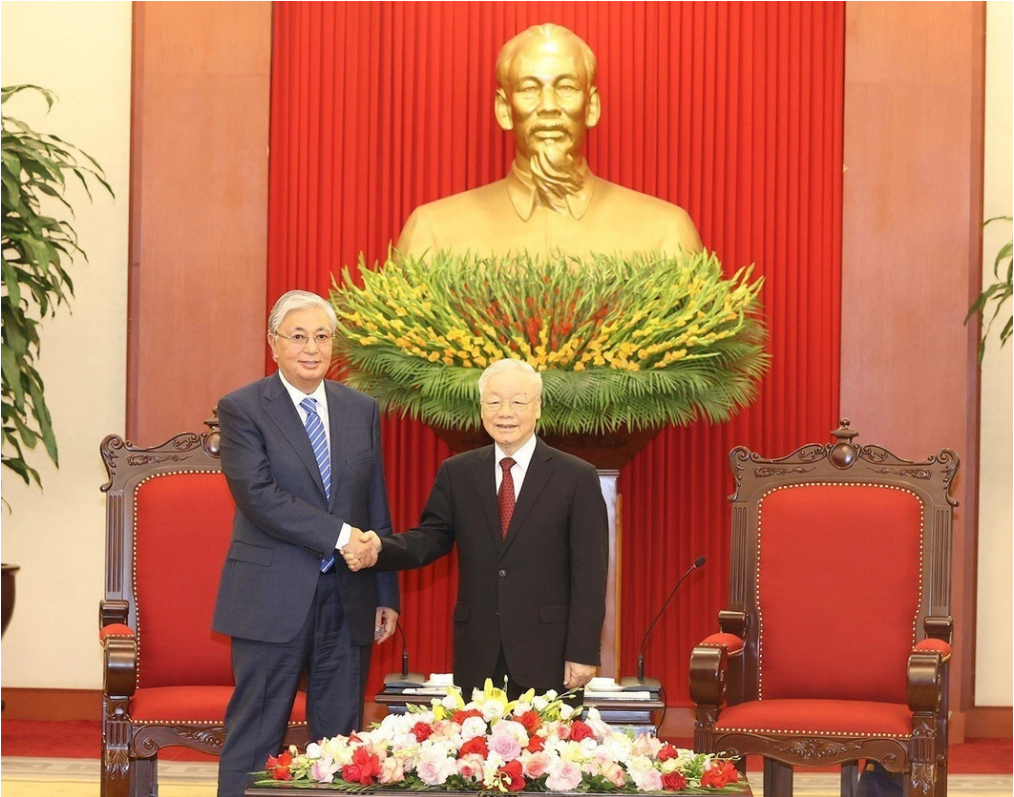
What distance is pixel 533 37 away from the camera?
4859 mm

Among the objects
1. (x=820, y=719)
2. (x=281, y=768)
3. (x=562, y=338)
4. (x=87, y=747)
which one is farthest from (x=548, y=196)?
(x=281, y=768)

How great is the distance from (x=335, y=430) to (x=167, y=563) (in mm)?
1059

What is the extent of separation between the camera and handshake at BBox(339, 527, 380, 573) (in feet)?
10.7

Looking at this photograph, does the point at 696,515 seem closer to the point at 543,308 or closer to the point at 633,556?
the point at 633,556

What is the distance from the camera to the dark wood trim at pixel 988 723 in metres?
5.41

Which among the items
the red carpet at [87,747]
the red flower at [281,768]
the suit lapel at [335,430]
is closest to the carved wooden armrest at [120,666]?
the suit lapel at [335,430]

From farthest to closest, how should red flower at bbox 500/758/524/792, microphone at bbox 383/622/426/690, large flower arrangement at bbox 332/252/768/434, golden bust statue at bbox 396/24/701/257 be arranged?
golden bust statue at bbox 396/24/701/257, microphone at bbox 383/622/426/690, large flower arrangement at bbox 332/252/768/434, red flower at bbox 500/758/524/792

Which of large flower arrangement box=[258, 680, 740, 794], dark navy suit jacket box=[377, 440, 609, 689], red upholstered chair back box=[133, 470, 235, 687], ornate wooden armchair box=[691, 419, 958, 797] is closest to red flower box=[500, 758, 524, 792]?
large flower arrangement box=[258, 680, 740, 794]

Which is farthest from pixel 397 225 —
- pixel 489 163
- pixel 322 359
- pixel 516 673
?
pixel 516 673

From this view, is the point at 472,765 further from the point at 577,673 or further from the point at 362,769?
the point at 577,673

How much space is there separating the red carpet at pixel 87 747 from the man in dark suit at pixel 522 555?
2.00 meters

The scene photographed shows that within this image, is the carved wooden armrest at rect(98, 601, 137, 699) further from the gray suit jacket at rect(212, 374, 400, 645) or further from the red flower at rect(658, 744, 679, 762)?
the red flower at rect(658, 744, 679, 762)

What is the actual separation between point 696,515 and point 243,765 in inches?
99.2

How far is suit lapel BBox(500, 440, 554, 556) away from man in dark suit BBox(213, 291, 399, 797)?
360mm
